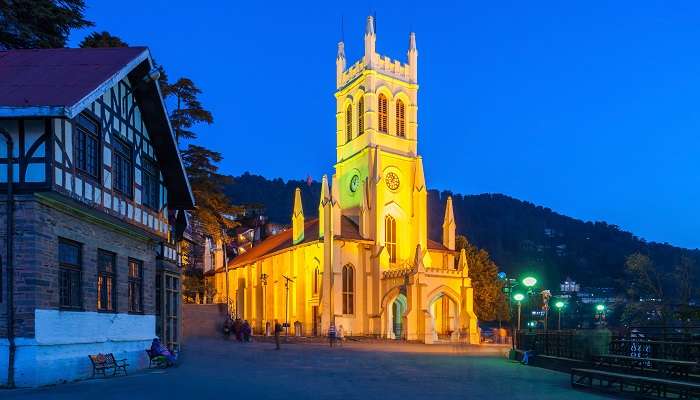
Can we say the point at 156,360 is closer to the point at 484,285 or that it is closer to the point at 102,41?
the point at 102,41

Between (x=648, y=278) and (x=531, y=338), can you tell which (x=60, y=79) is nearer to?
(x=531, y=338)

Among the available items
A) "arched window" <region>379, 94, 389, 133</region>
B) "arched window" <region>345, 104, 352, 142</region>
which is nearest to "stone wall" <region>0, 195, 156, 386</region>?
"arched window" <region>379, 94, 389, 133</region>

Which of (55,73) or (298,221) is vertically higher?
(55,73)

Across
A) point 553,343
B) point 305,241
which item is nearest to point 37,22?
point 553,343

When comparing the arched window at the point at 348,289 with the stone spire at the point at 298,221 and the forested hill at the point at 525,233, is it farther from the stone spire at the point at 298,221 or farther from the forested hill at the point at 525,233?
the forested hill at the point at 525,233

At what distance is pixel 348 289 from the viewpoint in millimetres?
56406

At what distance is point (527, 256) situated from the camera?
129 m

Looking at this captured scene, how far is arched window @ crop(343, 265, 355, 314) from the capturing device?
56.1 meters

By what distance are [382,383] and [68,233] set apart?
28.2 ft

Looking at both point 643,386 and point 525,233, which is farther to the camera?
point 525,233

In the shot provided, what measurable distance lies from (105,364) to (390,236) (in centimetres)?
4339

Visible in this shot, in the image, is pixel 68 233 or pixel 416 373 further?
pixel 416 373

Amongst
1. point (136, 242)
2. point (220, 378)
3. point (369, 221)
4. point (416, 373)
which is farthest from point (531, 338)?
point (369, 221)

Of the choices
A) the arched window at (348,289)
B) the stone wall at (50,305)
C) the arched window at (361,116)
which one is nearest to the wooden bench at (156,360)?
the stone wall at (50,305)
